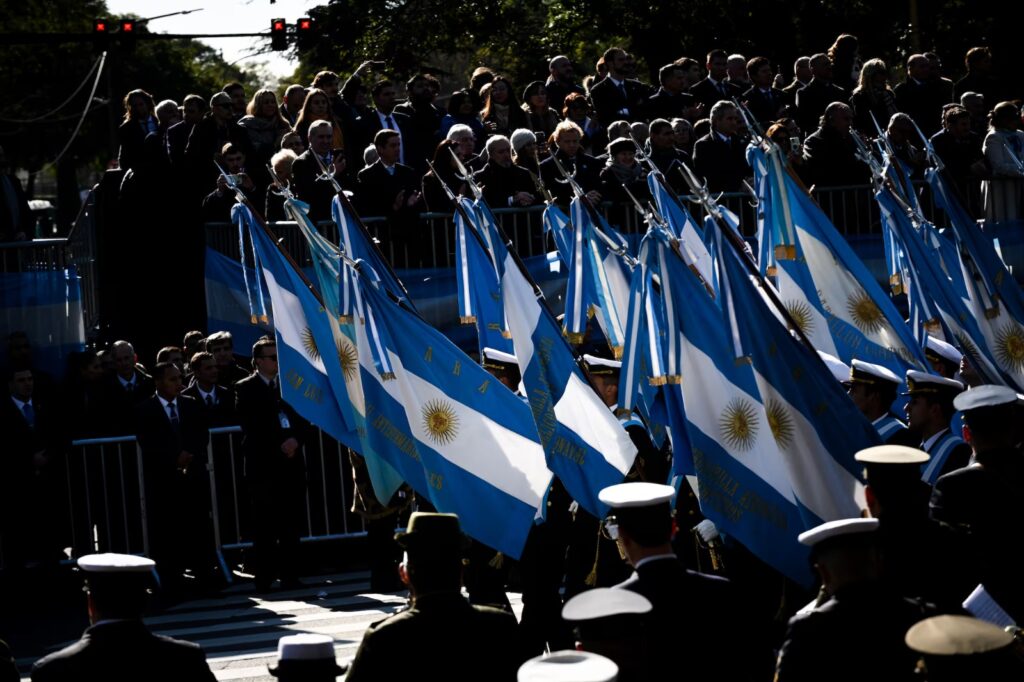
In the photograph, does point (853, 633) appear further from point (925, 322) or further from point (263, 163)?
point (263, 163)

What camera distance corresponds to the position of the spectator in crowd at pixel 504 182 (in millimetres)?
14719

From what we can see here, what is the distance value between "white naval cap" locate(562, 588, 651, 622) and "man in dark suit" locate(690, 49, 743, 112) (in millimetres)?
13031

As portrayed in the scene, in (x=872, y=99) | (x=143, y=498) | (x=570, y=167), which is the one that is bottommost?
(x=143, y=498)

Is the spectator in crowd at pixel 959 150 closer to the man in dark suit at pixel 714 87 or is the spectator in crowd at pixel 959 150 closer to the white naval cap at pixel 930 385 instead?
the man in dark suit at pixel 714 87

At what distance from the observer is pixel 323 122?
1449 centimetres

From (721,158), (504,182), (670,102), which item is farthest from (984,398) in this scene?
(670,102)

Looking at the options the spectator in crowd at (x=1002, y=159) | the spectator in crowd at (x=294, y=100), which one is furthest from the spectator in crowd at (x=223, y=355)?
the spectator in crowd at (x=1002, y=159)

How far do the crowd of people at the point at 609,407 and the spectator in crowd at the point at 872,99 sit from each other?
33 millimetres

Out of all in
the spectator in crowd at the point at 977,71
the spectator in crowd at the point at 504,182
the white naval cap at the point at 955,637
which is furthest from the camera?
the spectator in crowd at the point at 977,71

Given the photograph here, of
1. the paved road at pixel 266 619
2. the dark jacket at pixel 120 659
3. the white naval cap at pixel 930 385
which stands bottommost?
the paved road at pixel 266 619

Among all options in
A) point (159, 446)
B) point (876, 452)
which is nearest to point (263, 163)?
point (159, 446)

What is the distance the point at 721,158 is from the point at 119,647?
1086 cm

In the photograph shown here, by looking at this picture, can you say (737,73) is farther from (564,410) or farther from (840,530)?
(840,530)

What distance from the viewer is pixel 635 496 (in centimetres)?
603
